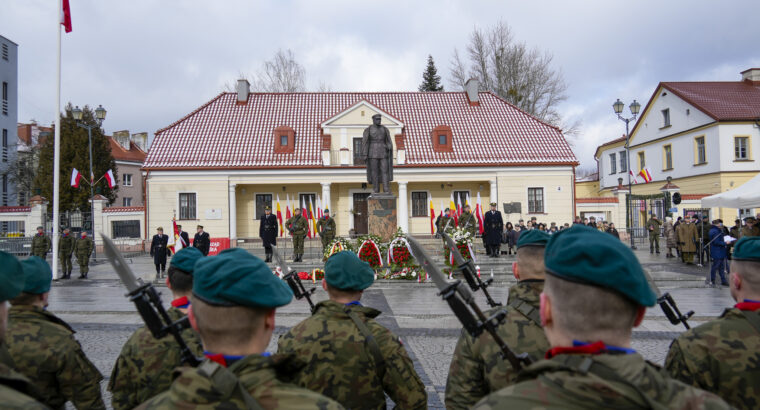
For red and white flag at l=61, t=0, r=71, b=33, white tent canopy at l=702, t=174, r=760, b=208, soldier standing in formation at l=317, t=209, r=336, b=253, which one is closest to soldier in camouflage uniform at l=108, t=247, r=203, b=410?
white tent canopy at l=702, t=174, r=760, b=208

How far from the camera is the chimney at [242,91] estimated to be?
35875 mm

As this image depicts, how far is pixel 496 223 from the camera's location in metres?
21.1

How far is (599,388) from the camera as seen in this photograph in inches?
56.2

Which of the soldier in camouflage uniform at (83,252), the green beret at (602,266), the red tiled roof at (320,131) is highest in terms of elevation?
the red tiled roof at (320,131)

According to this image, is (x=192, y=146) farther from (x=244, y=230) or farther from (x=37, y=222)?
(x=37, y=222)

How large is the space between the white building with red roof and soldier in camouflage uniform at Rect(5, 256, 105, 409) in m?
27.6

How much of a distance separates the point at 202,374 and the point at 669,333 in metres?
8.37

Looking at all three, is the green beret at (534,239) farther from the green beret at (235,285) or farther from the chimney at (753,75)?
the chimney at (753,75)

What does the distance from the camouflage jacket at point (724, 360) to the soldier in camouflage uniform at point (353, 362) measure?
138cm

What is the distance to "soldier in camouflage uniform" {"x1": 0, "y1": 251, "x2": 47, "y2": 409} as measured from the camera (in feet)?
5.89

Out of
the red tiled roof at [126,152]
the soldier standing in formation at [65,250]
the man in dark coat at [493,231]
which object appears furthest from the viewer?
the red tiled roof at [126,152]

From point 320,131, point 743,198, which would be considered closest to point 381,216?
point 743,198

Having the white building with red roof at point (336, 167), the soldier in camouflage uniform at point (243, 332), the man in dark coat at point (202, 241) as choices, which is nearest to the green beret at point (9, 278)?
the soldier in camouflage uniform at point (243, 332)

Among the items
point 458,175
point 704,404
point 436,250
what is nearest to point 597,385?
point 704,404
